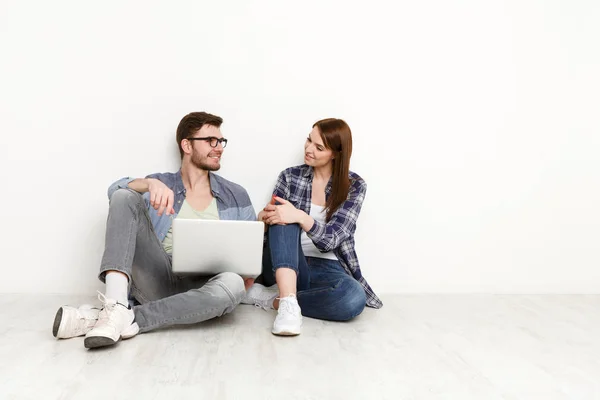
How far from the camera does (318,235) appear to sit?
2.61 m

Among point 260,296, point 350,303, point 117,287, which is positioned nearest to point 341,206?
point 350,303

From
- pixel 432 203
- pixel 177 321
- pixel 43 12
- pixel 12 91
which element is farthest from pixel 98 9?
pixel 432 203

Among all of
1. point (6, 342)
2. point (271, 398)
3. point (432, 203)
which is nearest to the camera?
point (271, 398)

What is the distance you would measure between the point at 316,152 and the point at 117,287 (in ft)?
3.79

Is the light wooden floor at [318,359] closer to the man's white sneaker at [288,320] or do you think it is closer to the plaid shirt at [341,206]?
the man's white sneaker at [288,320]

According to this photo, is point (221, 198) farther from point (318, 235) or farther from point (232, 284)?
point (232, 284)

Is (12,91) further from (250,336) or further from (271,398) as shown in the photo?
(271,398)

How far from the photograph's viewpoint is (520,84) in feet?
10.8

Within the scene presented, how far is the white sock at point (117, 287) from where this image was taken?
6.88 feet

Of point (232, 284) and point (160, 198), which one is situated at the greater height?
point (160, 198)

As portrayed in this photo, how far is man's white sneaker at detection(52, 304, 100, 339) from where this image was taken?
2.05m

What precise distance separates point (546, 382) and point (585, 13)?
7.84 feet

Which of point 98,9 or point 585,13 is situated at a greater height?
point 585,13

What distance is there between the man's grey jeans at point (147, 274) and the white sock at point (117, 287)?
2 centimetres
